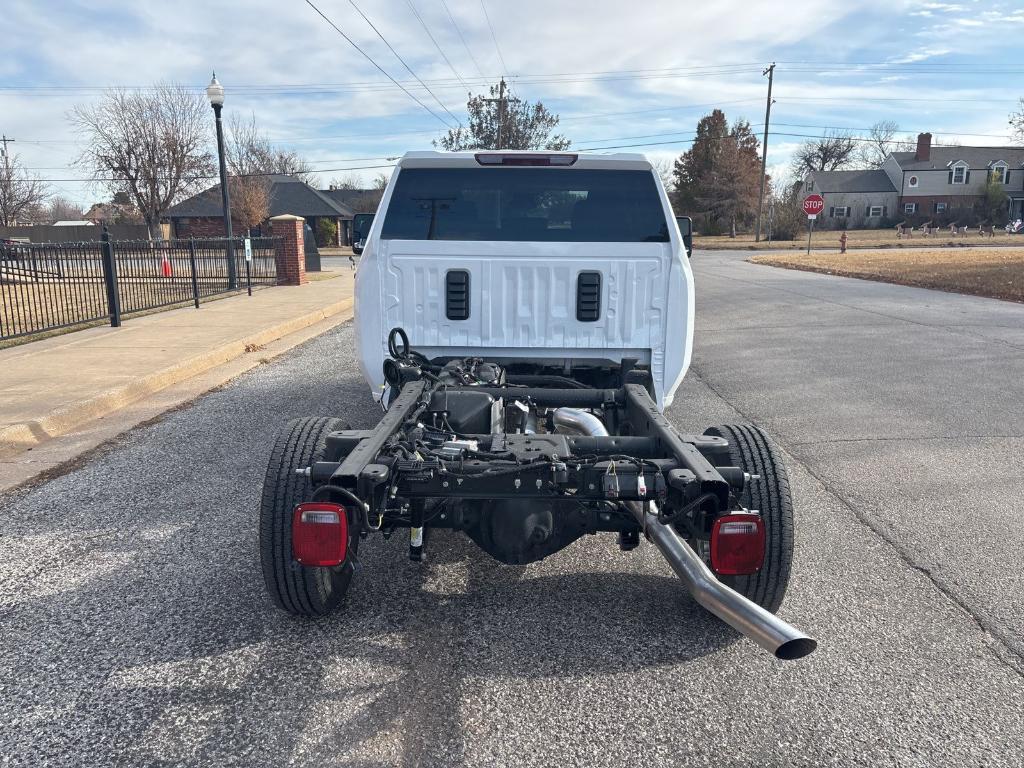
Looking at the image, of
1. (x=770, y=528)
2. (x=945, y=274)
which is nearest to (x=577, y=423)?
(x=770, y=528)

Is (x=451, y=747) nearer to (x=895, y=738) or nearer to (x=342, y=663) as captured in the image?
(x=342, y=663)

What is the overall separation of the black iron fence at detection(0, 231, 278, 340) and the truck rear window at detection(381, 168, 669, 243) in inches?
306

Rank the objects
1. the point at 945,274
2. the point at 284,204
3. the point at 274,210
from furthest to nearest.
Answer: the point at 284,204 < the point at 274,210 < the point at 945,274

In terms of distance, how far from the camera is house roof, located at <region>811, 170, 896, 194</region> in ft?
259

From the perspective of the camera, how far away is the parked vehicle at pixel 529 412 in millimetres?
2764

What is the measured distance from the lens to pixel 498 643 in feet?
10.3

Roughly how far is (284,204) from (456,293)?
187 feet

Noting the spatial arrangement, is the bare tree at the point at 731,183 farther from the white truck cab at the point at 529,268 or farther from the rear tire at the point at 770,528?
the rear tire at the point at 770,528

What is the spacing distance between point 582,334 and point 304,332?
8993mm

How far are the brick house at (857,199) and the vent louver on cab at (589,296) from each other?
268 feet

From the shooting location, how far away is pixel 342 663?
2984mm

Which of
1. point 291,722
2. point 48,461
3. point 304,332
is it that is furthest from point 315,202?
point 291,722

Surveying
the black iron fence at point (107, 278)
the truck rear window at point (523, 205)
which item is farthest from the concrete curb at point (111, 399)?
the truck rear window at point (523, 205)

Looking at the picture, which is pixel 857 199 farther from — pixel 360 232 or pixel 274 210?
pixel 360 232
